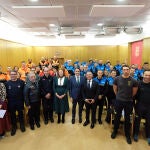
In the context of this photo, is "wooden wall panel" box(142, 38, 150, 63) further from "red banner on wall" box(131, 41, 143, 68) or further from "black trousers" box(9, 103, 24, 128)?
"black trousers" box(9, 103, 24, 128)

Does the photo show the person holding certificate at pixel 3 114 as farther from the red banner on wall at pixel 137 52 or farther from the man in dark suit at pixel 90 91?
Result: the red banner on wall at pixel 137 52

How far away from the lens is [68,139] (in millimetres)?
3879

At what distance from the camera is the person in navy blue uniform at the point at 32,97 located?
4176mm

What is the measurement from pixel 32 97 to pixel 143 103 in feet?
8.40

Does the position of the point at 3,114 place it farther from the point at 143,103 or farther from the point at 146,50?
the point at 146,50

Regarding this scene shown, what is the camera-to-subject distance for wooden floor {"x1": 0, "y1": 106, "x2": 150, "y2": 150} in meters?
3.56

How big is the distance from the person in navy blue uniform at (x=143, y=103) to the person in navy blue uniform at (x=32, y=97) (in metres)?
2.37

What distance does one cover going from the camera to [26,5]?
469 centimetres

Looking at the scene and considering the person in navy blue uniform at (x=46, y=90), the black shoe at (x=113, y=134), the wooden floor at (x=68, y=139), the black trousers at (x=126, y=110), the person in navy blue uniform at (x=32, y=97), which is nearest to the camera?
the wooden floor at (x=68, y=139)

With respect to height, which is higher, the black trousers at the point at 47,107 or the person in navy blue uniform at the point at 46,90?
the person in navy blue uniform at the point at 46,90

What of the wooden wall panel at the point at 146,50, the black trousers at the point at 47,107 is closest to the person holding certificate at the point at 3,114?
the black trousers at the point at 47,107

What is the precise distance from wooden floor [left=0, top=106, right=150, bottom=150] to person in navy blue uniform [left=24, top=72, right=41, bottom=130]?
0.93 feet

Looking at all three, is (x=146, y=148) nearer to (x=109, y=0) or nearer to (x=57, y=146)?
(x=57, y=146)

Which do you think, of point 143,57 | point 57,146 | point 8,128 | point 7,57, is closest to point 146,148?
point 57,146
